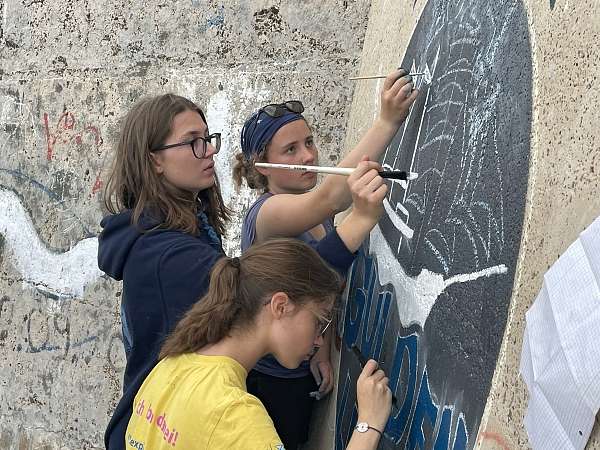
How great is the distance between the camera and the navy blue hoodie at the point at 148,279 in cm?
239

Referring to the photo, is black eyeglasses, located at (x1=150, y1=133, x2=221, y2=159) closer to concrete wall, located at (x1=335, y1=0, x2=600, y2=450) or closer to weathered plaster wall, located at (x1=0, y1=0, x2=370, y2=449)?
concrete wall, located at (x1=335, y1=0, x2=600, y2=450)

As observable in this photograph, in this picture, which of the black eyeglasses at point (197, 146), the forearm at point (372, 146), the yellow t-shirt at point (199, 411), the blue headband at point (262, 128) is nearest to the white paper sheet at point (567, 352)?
the yellow t-shirt at point (199, 411)

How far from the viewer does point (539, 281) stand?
1.67 meters

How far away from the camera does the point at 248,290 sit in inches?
84.4

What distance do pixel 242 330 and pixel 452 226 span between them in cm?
56

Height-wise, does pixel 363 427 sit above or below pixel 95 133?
below

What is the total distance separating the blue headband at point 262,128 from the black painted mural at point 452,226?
360 millimetres

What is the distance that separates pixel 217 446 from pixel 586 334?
854 mm

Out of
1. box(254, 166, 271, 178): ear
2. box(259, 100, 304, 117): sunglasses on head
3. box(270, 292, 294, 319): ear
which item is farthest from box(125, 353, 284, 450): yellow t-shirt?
box(259, 100, 304, 117): sunglasses on head

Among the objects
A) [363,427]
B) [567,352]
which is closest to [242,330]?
[363,427]

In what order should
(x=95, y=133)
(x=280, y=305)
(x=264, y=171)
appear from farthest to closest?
(x=95, y=133)
(x=264, y=171)
(x=280, y=305)

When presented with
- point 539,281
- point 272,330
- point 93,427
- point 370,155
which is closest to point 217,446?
point 272,330

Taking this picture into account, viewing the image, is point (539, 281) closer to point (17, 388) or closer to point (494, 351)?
point (494, 351)

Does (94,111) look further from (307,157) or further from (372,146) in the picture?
(372,146)
